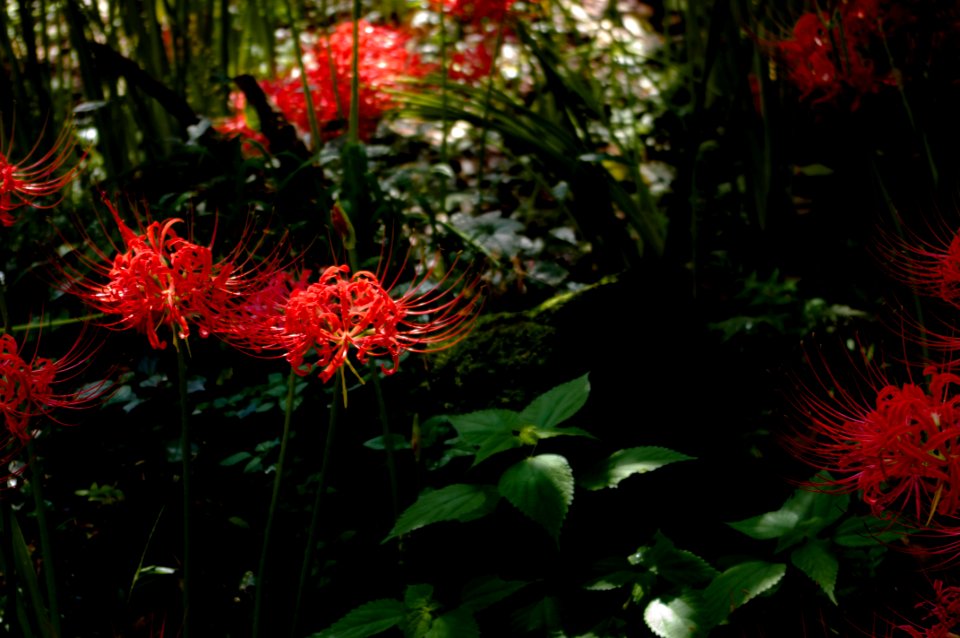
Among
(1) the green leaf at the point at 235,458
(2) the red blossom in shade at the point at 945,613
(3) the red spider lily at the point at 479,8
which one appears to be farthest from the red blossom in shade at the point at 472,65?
(2) the red blossom in shade at the point at 945,613

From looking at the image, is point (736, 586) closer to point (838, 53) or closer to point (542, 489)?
point (542, 489)

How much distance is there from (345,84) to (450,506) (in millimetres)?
1713

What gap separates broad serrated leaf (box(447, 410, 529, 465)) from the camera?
1373 millimetres

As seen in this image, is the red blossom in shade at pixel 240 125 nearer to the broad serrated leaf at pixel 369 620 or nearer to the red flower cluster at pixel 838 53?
the red flower cluster at pixel 838 53

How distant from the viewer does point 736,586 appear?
126cm

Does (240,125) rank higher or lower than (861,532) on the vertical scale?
higher

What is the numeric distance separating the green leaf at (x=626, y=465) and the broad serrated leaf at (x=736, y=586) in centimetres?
19

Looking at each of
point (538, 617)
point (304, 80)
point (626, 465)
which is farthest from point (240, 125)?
point (538, 617)

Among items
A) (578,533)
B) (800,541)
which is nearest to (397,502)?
(578,533)

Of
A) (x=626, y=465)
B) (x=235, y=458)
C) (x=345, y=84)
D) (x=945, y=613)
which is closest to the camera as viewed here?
(x=945, y=613)

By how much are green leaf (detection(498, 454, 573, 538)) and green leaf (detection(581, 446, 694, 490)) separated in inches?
4.0

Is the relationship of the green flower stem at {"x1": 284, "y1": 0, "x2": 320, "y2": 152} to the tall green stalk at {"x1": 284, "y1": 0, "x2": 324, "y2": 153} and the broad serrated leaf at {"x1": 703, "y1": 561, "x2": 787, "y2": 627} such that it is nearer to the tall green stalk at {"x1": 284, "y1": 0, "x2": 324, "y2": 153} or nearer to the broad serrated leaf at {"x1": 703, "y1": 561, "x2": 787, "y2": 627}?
the tall green stalk at {"x1": 284, "y1": 0, "x2": 324, "y2": 153}

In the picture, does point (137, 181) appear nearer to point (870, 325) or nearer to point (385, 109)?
point (385, 109)

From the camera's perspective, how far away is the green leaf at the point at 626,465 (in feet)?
4.57
